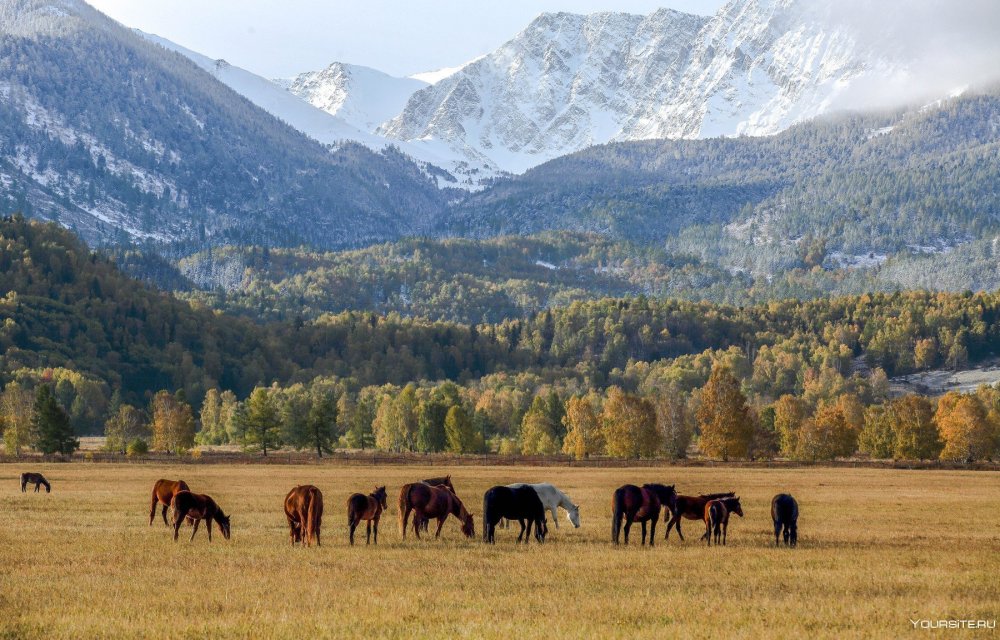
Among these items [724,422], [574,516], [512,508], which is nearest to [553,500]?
[574,516]

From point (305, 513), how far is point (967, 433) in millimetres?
112543

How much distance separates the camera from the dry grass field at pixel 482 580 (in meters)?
24.0

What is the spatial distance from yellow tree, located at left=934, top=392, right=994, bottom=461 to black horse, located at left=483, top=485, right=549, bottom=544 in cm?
10590

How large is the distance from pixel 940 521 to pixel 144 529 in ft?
110

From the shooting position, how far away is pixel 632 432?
138500 millimetres

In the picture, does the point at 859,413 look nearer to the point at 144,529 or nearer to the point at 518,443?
the point at 518,443

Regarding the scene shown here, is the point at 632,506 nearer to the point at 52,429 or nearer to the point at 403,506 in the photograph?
the point at 403,506

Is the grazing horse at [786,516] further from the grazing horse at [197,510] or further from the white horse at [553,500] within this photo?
the grazing horse at [197,510]

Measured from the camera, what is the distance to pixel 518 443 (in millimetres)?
173000

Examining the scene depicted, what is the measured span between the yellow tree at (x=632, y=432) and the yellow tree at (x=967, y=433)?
33794mm

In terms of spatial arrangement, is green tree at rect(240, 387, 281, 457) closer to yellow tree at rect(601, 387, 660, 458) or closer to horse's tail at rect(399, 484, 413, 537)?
yellow tree at rect(601, 387, 660, 458)

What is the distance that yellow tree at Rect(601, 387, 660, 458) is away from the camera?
453ft

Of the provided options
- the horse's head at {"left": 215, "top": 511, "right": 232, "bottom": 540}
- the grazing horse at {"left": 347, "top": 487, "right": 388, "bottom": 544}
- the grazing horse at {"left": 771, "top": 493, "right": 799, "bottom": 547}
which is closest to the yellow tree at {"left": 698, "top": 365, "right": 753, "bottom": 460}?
the grazing horse at {"left": 771, "top": 493, "right": 799, "bottom": 547}

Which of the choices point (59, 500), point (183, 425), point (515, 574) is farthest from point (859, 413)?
point (515, 574)
